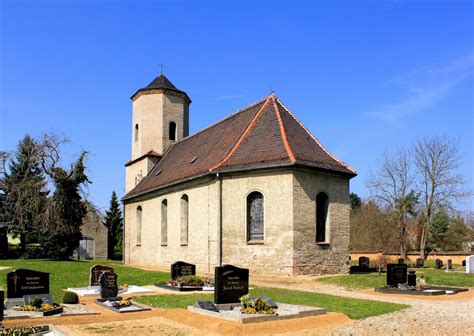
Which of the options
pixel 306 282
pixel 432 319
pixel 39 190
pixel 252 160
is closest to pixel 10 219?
pixel 39 190

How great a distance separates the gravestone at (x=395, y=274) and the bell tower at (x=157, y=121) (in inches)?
991

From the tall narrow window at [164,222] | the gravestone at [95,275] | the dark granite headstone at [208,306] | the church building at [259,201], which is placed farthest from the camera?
the tall narrow window at [164,222]

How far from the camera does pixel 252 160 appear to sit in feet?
81.9

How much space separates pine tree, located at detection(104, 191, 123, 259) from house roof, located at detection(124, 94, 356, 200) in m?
23.0

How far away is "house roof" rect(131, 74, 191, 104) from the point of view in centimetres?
4031

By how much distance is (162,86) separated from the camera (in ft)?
132

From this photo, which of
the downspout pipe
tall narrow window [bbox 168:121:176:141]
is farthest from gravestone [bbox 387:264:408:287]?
tall narrow window [bbox 168:121:176:141]

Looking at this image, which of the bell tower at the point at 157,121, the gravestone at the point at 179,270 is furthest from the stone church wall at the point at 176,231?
the gravestone at the point at 179,270

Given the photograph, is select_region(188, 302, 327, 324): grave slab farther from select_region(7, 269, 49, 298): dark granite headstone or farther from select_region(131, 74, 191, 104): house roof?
select_region(131, 74, 191, 104): house roof

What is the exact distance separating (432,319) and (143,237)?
1047 inches

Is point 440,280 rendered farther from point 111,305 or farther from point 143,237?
point 143,237

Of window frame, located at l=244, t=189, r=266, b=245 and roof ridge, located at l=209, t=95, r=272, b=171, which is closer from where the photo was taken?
window frame, located at l=244, t=189, r=266, b=245

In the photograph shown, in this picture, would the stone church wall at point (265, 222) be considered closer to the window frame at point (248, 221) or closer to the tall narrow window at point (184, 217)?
the window frame at point (248, 221)

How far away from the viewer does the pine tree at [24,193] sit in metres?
38.9
